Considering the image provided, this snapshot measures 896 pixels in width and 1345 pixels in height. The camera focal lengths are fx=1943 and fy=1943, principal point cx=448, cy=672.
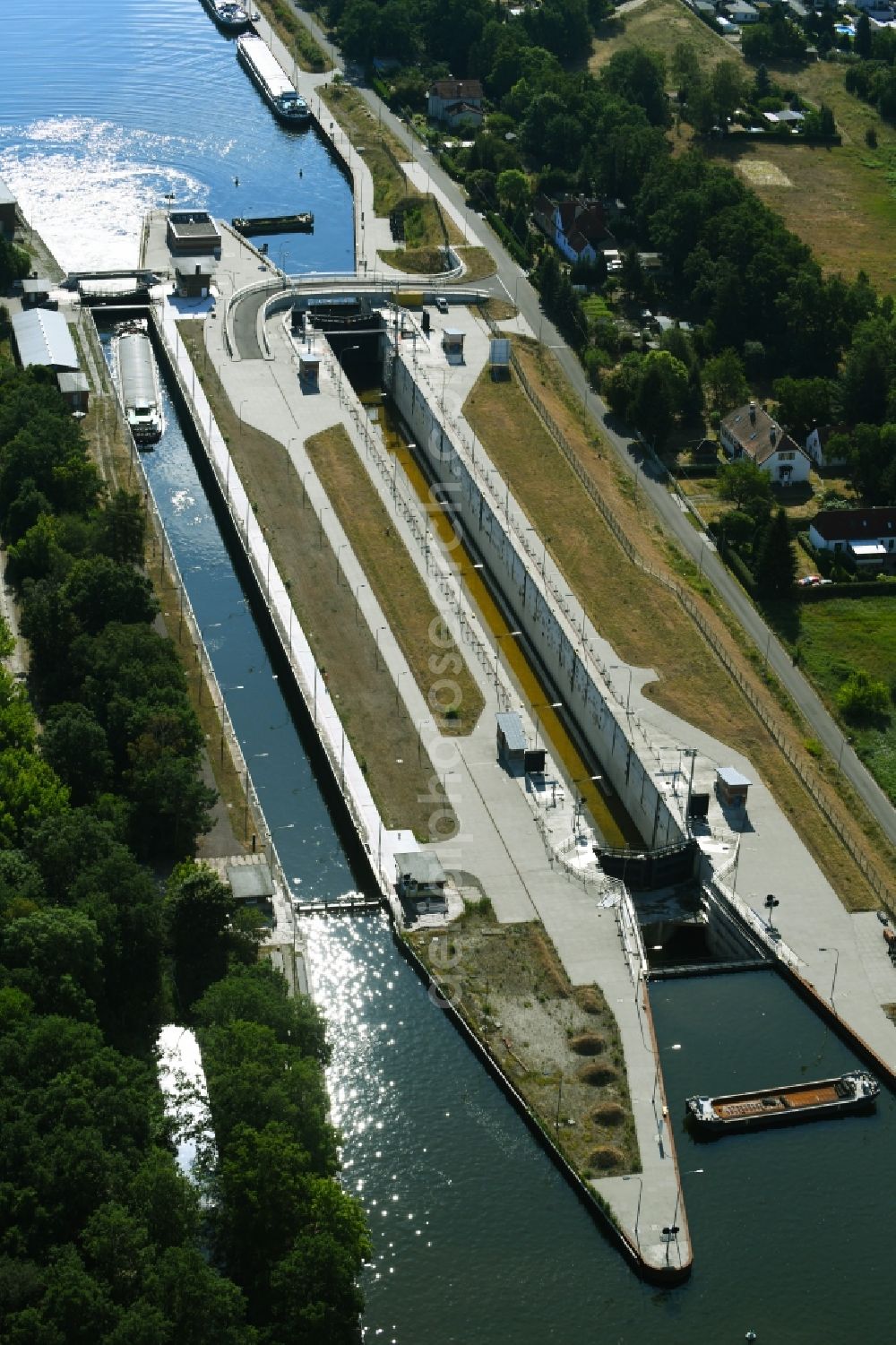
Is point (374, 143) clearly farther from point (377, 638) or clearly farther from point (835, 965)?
point (835, 965)

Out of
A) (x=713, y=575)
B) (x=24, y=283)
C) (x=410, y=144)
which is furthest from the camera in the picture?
(x=410, y=144)

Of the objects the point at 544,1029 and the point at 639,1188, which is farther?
the point at 544,1029

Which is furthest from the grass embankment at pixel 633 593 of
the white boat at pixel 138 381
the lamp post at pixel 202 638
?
the white boat at pixel 138 381

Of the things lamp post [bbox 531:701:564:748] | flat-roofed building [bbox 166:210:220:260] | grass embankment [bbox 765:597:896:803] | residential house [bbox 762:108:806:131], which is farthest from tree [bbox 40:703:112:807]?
residential house [bbox 762:108:806:131]

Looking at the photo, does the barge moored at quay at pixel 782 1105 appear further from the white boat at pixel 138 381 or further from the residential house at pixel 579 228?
the residential house at pixel 579 228

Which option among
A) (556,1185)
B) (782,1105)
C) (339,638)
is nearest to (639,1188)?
(556,1185)

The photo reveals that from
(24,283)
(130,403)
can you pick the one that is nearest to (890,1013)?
(130,403)

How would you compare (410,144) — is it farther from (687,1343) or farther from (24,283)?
(687,1343)
